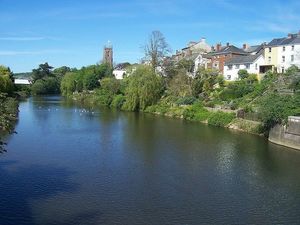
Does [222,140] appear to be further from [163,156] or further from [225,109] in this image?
[225,109]

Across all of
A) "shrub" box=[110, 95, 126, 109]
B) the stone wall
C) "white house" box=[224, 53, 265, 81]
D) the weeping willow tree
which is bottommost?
the stone wall

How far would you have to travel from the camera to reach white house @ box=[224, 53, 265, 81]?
70.3 metres

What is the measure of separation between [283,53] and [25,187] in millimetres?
52229

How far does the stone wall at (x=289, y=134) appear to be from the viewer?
119 ft

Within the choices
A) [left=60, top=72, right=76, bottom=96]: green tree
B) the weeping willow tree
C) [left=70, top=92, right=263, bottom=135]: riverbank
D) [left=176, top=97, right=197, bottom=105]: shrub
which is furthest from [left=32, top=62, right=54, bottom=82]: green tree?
[left=176, top=97, right=197, bottom=105]: shrub

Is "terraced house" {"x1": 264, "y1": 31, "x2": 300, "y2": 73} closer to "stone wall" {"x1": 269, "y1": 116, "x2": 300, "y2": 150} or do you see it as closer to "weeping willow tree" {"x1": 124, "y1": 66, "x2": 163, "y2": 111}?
"weeping willow tree" {"x1": 124, "y1": 66, "x2": 163, "y2": 111}

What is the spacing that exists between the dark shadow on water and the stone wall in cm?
2010

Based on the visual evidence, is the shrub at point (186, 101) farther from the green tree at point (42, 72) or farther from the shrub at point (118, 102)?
the green tree at point (42, 72)

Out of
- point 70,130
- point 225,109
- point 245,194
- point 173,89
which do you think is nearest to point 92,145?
point 70,130

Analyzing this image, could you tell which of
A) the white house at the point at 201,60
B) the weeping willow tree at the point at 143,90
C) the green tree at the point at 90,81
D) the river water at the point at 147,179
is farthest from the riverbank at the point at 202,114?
the green tree at the point at 90,81

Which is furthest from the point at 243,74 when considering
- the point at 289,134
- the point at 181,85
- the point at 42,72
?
the point at 42,72

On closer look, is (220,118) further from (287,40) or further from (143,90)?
(287,40)

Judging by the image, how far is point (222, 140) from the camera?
133ft

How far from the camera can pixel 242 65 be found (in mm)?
72688
